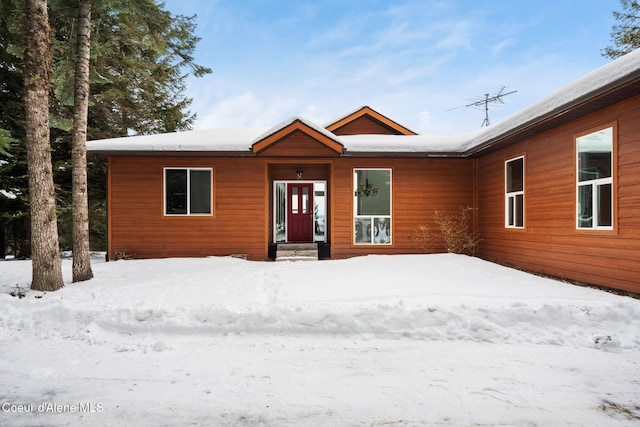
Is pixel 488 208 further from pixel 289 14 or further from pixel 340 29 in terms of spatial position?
pixel 289 14

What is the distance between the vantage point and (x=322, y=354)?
340cm

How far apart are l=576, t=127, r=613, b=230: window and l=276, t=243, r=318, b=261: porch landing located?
5.99 m

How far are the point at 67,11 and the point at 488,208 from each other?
34.3 feet

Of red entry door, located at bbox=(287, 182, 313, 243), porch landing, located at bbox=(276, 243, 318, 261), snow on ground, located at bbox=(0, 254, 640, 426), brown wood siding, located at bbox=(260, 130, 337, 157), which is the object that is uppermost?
brown wood siding, located at bbox=(260, 130, 337, 157)

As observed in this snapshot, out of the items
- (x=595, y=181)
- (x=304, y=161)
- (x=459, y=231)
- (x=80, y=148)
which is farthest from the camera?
(x=304, y=161)

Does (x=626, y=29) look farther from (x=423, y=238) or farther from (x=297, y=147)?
(x=297, y=147)

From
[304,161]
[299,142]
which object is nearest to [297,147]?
[299,142]

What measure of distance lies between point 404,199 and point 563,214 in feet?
12.6

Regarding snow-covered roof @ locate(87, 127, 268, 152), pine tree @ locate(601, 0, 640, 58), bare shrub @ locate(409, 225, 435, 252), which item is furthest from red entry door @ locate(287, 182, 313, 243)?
pine tree @ locate(601, 0, 640, 58)

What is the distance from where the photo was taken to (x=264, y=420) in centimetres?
228

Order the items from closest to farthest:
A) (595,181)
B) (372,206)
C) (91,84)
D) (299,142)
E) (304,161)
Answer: (595,181) < (299,142) < (304,161) < (372,206) < (91,84)

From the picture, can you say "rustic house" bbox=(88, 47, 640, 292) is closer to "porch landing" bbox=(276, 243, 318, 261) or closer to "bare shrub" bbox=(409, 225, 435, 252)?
"bare shrub" bbox=(409, 225, 435, 252)

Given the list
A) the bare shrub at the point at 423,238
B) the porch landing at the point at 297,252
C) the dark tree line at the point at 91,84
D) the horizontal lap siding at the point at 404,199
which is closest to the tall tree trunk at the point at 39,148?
the dark tree line at the point at 91,84

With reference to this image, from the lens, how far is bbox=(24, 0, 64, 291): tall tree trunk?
17.3 ft
